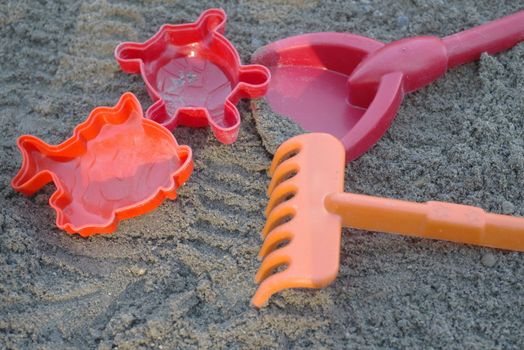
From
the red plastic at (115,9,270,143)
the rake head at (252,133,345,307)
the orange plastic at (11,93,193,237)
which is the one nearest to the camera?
the rake head at (252,133,345,307)

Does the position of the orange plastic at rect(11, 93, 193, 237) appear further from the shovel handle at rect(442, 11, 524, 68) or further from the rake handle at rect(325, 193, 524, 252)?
the shovel handle at rect(442, 11, 524, 68)

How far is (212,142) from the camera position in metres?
1.76

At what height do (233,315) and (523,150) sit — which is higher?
(523,150)

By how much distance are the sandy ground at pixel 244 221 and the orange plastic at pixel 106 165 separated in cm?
6

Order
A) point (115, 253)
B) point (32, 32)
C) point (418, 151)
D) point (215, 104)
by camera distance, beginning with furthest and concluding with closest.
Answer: point (32, 32) < point (215, 104) < point (418, 151) < point (115, 253)

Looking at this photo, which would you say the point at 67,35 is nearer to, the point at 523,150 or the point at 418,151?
the point at 418,151

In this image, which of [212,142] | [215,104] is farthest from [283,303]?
[215,104]

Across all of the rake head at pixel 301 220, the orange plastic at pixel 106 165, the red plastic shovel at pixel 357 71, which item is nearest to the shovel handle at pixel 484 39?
the red plastic shovel at pixel 357 71

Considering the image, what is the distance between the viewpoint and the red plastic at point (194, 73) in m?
1.73

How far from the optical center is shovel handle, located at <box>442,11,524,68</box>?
5.81 feet

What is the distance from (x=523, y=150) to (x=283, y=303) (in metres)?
0.72

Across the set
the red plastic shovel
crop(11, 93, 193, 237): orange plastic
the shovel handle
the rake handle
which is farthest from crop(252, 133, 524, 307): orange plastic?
the shovel handle

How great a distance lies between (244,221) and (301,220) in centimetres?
19

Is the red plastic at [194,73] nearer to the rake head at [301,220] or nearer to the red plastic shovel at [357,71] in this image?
the red plastic shovel at [357,71]
